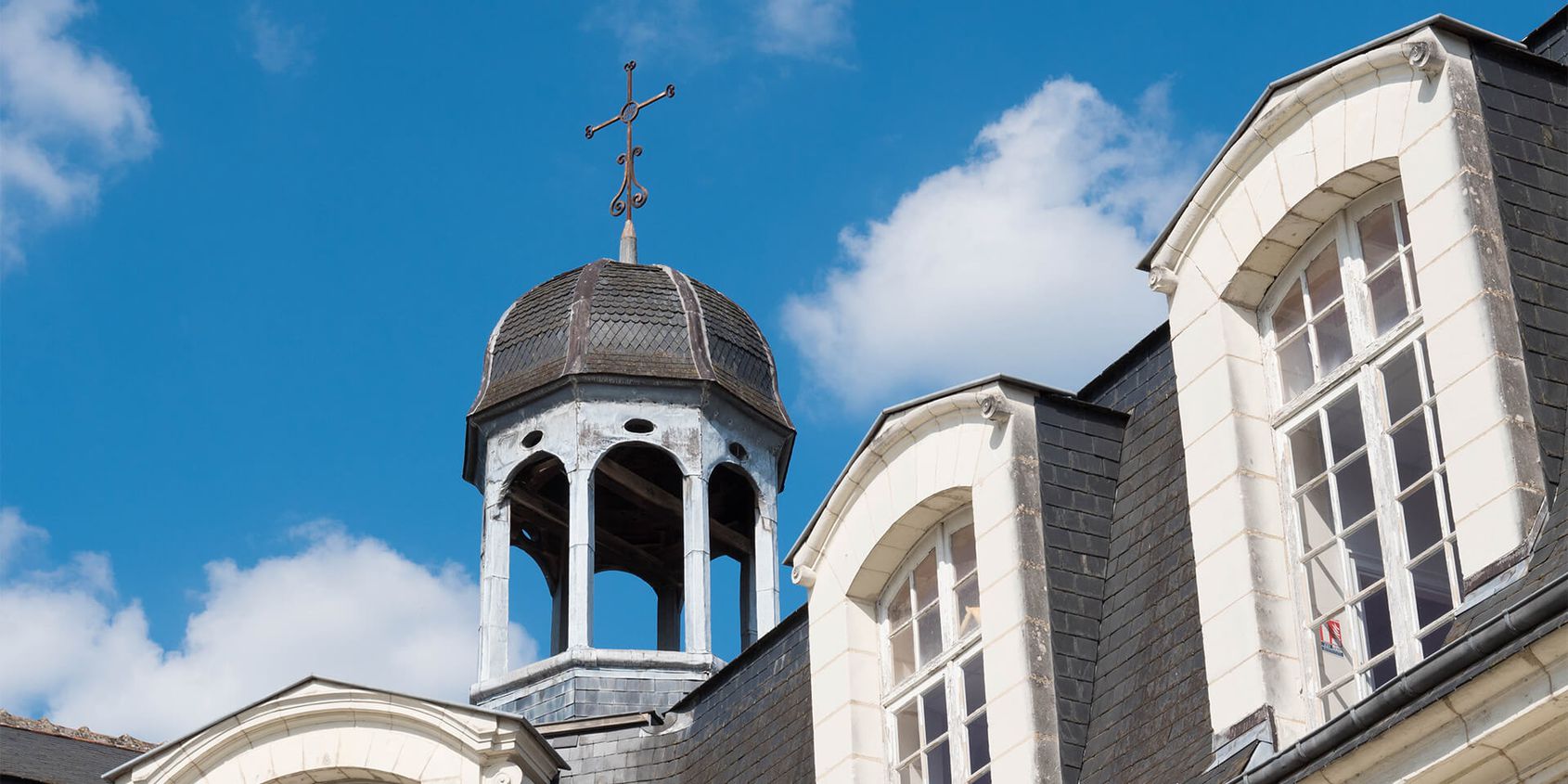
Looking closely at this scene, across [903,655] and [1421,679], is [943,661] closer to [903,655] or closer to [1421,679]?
[903,655]

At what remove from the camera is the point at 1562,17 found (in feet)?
33.4

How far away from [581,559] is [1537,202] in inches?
355

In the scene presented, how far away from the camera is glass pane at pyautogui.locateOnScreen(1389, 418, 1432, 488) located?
961 cm

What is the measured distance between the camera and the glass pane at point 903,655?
40.4ft

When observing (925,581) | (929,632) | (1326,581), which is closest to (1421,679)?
(1326,581)

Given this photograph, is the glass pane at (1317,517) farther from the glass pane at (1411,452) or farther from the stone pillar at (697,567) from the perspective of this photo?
the stone pillar at (697,567)

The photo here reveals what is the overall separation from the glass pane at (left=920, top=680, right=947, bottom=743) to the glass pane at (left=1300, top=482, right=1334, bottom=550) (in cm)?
236

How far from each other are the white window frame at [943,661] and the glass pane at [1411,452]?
93.2 inches

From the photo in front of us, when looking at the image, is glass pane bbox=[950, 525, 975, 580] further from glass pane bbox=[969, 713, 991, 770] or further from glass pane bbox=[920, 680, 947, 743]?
glass pane bbox=[969, 713, 991, 770]

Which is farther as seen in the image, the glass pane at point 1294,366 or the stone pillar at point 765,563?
the stone pillar at point 765,563

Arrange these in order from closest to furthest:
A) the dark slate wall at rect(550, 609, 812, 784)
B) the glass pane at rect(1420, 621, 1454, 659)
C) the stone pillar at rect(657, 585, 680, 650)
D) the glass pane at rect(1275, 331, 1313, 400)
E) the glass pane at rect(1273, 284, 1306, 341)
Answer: the glass pane at rect(1420, 621, 1454, 659) < the glass pane at rect(1275, 331, 1313, 400) < the glass pane at rect(1273, 284, 1306, 341) < the dark slate wall at rect(550, 609, 812, 784) < the stone pillar at rect(657, 585, 680, 650)

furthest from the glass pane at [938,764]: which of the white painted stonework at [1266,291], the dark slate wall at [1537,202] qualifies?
the dark slate wall at [1537,202]

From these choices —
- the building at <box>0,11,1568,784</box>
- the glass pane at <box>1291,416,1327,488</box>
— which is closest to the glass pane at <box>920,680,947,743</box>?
the building at <box>0,11,1568,784</box>

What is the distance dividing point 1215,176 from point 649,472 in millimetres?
9325
